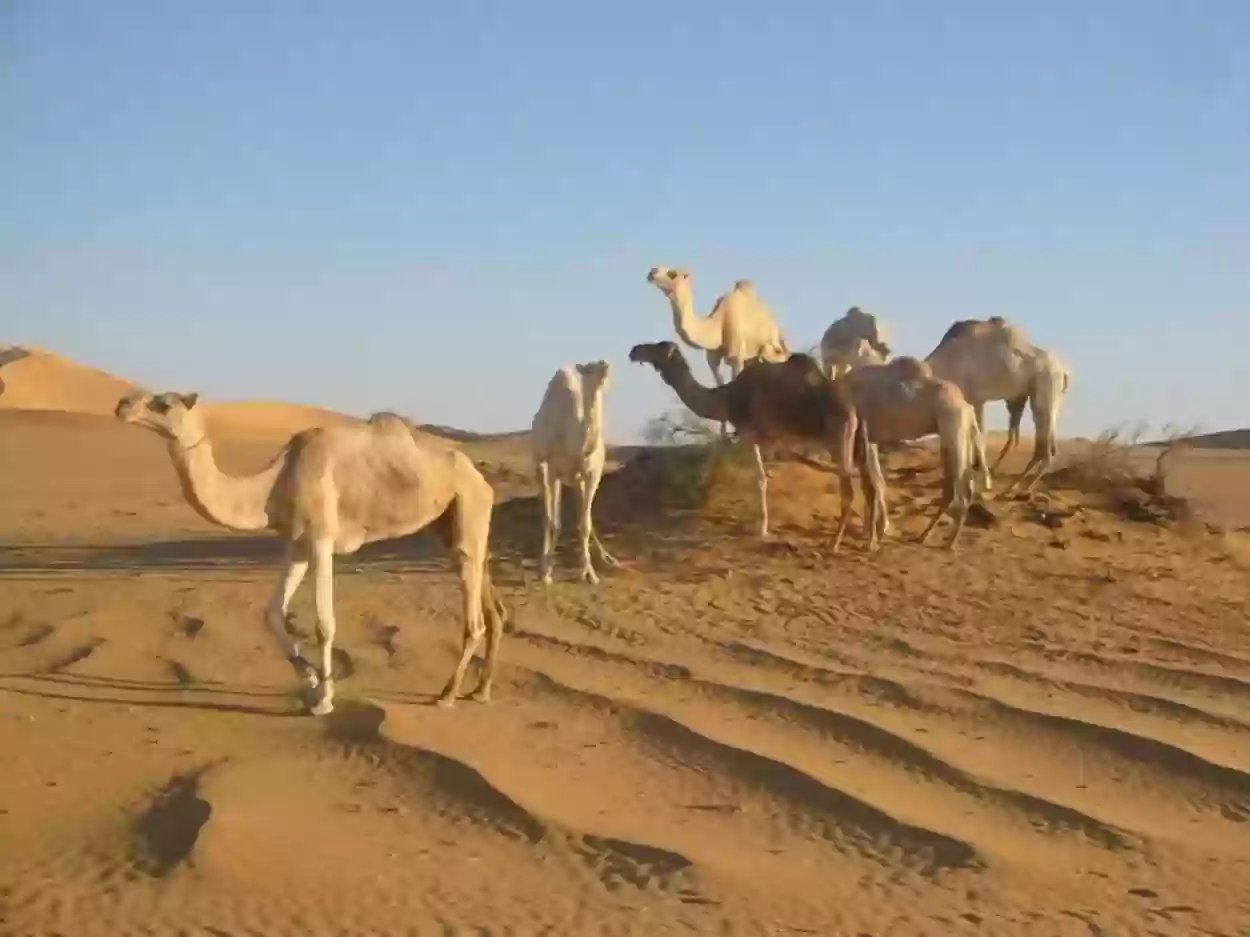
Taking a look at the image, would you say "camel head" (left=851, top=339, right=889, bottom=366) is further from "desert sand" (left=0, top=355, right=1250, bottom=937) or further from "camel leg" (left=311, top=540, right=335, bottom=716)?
"camel leg" (left=311, top=540, right=335, bottom=716)

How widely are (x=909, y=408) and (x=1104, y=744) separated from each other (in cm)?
655

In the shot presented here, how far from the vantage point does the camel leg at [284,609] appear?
8719 mm

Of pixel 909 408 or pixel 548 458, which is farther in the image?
pixel 909 408

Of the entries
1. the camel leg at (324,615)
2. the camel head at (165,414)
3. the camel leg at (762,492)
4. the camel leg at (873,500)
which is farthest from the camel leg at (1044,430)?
the camel head at (165,414)

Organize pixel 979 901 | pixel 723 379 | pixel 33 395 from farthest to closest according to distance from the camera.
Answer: pixel 33 395 < pixel 723 379 < pixel 979 901

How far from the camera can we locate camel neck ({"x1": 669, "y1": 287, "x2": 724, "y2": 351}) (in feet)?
56.8

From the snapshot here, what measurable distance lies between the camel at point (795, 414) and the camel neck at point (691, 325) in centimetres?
223

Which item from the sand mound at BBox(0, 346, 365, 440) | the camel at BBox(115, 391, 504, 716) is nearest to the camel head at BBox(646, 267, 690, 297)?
the camel at BBox(115, 391, 504, 716)

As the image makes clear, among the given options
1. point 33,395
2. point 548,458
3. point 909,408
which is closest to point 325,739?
point 548,458

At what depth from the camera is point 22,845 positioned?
654 centimetres

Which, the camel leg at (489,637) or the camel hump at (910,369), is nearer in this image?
the camel leg at (489,637)

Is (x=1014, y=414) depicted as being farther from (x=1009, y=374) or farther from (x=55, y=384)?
(x=55, y=384)

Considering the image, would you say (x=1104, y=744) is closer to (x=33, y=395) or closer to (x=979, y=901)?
(x=979, y=901)

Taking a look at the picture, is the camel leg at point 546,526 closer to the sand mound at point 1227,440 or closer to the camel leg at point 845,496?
the camel leg at point 845,496
